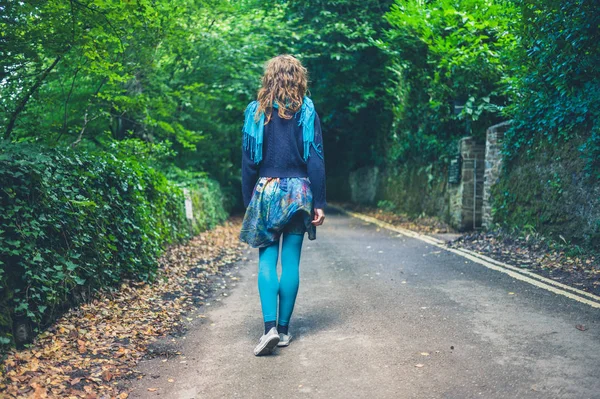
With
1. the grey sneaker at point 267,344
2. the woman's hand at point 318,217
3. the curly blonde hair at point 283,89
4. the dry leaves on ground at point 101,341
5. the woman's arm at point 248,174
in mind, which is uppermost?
the curly blonde hair at point 283,89

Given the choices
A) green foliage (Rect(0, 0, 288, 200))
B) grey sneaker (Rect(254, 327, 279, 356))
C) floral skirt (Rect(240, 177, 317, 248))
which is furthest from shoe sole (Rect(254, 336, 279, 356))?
green foliage (Rect(0, 0, 288, 200))

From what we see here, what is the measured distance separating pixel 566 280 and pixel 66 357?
5399 millimetres

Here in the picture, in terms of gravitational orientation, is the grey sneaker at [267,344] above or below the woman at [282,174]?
below

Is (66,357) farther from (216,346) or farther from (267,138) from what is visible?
(267,138)

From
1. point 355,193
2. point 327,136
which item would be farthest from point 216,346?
point 327,136

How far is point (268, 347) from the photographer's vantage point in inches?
169

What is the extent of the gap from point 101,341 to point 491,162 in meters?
9.04

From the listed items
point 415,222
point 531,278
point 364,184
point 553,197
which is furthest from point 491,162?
point 364,184

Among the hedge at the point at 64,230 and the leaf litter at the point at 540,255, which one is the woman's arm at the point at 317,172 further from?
the leaf litter at the point at 540,255

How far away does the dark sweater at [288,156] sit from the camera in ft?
15.0

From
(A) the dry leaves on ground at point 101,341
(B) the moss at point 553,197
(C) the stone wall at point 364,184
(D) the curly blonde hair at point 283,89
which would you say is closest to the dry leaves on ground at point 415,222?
(C) the stone wall at point 364,184

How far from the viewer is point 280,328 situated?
4.58 m

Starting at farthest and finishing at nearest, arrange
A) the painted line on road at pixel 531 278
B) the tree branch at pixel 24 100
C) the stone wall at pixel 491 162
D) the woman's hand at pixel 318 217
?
the stone wall at pixel 491 162 < the tree branch at pixel 24 100 < the painted line on road at pixel 531 278 < the woman's hand at pixel 318 217

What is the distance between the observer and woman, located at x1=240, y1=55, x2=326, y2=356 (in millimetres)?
4547
